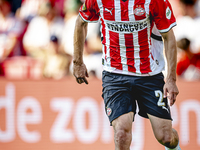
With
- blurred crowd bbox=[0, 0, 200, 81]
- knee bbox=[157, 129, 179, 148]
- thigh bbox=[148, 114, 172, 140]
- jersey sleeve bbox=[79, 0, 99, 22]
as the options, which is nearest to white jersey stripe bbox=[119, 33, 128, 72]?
jersey sleeve bbox=[79, 0, 99, 22]

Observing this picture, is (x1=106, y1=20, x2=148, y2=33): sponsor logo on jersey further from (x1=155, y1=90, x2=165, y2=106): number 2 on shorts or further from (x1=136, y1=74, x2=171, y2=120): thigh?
(x1=155, y1=90, x2=165, y2=106): number 2 on shorts

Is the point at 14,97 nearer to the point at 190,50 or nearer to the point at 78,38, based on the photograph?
the point at 78,38

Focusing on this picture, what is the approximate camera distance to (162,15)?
11.6 ft

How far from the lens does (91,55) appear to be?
645 centimetres

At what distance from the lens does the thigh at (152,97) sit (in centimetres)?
373

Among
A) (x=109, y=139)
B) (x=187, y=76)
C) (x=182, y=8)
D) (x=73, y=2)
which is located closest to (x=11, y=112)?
(x=109, y=139)

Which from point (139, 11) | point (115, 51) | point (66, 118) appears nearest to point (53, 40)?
point (66, 118)

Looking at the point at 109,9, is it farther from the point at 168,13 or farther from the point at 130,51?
the point at 168,13

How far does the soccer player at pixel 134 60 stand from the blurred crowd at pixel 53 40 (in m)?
2.50

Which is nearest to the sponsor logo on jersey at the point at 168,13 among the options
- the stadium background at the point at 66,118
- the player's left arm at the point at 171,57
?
the player's left arm at the point at 171,57

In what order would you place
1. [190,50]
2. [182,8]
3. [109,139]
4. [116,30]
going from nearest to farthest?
[116,30]
[109,139]
[190,50]
[182,8]

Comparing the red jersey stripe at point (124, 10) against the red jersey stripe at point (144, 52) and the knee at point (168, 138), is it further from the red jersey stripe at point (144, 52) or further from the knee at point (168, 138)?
the knee at point (168, 138)

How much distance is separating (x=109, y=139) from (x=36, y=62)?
200 centimetres

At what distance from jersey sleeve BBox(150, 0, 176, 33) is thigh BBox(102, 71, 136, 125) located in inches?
25.8
